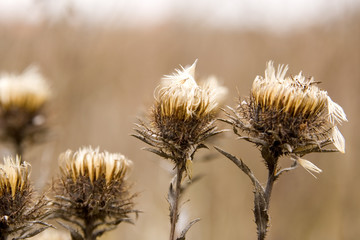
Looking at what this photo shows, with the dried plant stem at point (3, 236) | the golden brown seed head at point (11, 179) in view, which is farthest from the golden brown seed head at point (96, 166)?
the dried plant stem at point (3, 236)

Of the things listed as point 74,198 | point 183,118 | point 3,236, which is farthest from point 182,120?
point 3,236

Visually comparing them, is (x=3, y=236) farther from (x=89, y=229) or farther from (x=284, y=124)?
(x=284, y=124)

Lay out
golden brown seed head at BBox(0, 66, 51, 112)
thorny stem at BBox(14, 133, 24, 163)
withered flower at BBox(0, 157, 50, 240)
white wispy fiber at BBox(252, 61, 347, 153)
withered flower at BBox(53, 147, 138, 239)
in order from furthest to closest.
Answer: thorny stem at BBox(14, 133, 24, 163)
golden brown seed head at BBox(0, 66, 51, 112)
withered flower at BBox(53, 147, 138, 239)
white wispy fiber at BBox(252, 61, 347, 153)
withered flower at BBox(0, 157, 50, 240)

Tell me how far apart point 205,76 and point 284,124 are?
1.88 m

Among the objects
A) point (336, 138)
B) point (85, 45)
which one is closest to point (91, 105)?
point (85, 45)

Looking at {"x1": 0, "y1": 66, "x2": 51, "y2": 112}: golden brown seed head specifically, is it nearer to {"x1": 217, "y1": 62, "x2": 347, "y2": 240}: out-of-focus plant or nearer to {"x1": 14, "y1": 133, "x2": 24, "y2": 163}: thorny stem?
{"x1": 14, "y1": 133, "x2": 24, "y2": 163}: thorny stem

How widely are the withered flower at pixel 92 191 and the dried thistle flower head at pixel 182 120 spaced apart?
0.35 meters

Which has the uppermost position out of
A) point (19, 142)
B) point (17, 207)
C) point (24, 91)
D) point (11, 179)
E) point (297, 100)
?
point (24, 91)

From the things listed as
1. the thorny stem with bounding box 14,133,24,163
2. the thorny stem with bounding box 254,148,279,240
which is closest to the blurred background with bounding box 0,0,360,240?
the thorny stem with bounding box 14,133,24,163

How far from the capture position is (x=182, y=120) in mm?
2414

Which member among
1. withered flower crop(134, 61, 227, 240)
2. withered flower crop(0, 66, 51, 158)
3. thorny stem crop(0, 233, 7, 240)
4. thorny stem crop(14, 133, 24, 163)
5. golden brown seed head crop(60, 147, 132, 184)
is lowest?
thorny stem crop(0, 233, 7, 240)

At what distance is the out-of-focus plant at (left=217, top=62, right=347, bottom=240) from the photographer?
2.33 meters

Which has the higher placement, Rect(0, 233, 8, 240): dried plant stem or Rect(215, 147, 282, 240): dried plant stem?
Rect(215, 147, 282, 240): dried plant stem

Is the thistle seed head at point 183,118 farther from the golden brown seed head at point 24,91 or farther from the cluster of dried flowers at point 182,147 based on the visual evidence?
the golden brown seed head at point 24,91
